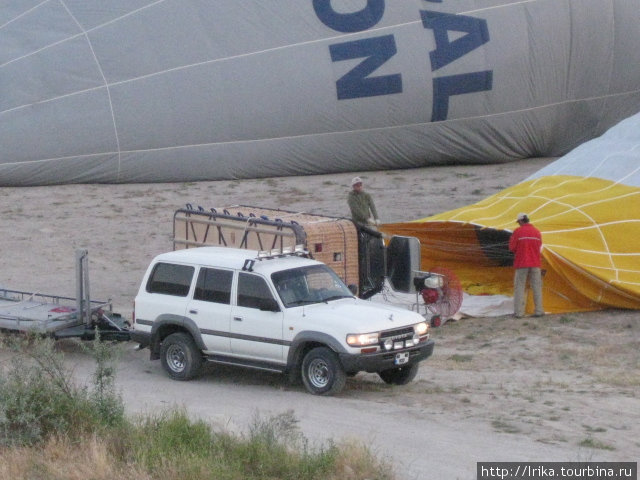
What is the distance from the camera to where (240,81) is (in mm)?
22312

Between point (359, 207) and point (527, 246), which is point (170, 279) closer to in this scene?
point (359, 207)

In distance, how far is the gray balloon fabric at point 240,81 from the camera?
2200 cm

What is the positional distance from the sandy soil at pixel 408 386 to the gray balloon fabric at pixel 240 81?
720 millimetres

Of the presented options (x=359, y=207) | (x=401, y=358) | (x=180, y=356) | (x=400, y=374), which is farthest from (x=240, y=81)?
(x=401, y=358)

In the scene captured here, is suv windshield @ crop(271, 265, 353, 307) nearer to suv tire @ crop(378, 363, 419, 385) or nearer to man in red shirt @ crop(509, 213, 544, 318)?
suv tire @ crop(378, 363, 419, 385)

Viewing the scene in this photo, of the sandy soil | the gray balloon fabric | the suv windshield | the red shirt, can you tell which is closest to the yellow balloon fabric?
the red shirt

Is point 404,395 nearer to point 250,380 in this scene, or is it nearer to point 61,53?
point 250,380

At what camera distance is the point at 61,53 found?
2211 cm

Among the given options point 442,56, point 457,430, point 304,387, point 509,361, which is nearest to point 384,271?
point 509,361

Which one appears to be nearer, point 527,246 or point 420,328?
point 420,328

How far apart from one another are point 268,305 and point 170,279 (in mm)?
1418

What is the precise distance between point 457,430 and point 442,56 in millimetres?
14367

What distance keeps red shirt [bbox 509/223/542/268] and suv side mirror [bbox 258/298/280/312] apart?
4.72m

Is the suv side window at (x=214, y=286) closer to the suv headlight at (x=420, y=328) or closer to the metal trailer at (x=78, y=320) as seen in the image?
the metal trailer at (x=78, y=320)
